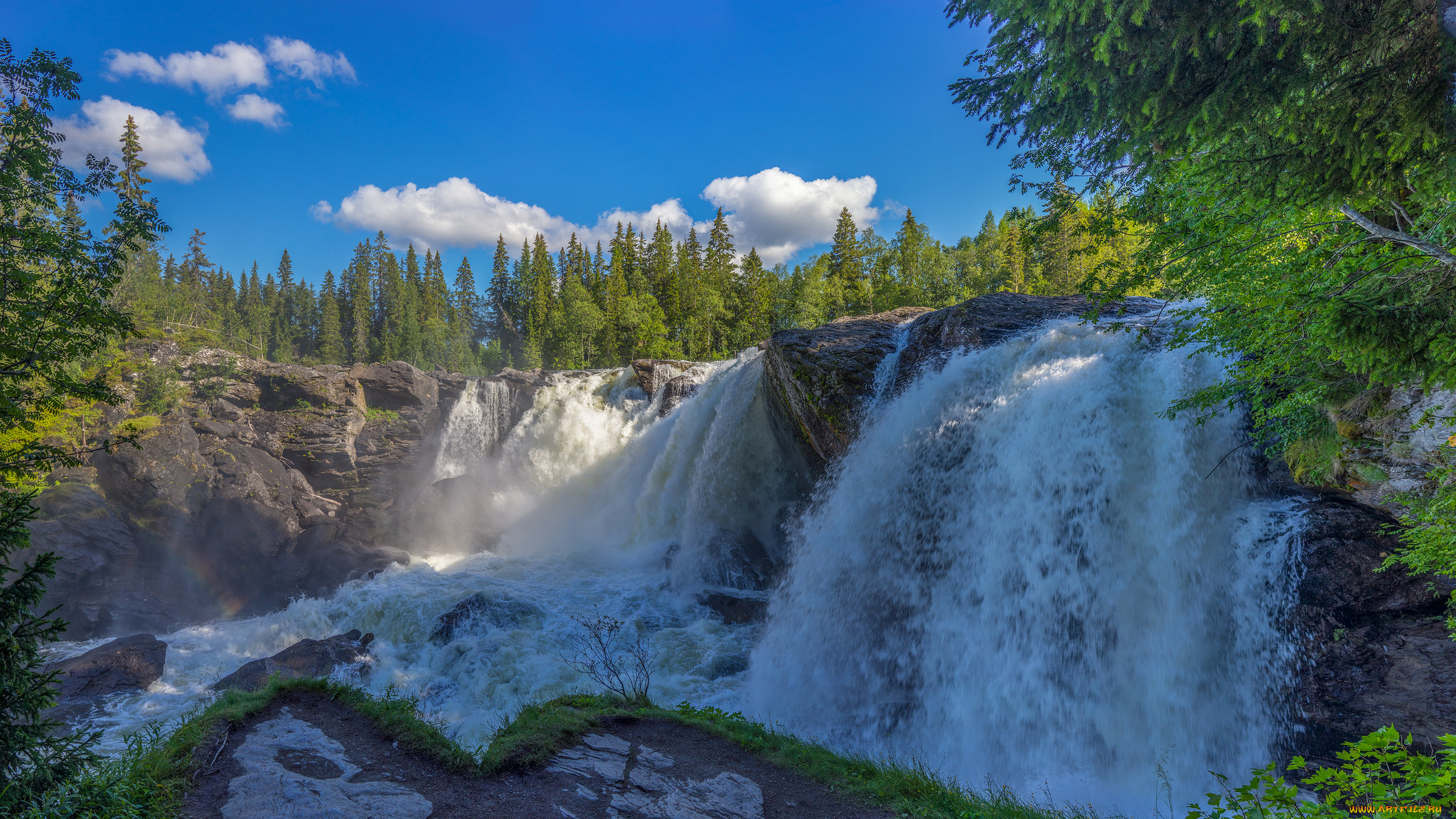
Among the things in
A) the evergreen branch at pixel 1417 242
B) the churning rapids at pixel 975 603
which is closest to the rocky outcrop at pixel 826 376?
the churning rapids at pixel 975 603

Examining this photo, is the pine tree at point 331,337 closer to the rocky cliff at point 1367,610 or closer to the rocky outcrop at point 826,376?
the rocky outcrop at point 826,376

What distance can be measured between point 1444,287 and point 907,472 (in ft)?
27.7

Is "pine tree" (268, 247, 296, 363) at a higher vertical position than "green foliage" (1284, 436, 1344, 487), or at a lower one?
higher

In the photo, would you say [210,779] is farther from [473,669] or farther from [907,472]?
[907,472]

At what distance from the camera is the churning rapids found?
7.27m

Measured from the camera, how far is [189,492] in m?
22.2

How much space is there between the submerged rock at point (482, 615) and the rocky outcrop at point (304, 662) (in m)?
1.72

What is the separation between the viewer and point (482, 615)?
567 inches

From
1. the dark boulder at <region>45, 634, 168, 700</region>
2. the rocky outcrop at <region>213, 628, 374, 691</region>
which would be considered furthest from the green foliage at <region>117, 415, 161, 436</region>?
the rocky outcrop at <region>213, 628, 374, 691</region>

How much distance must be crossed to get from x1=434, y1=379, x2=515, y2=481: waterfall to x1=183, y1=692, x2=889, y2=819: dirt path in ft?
83.6

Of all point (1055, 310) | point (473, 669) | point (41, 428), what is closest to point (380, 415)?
point (41, 428)

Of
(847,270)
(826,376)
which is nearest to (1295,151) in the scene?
(826,376)

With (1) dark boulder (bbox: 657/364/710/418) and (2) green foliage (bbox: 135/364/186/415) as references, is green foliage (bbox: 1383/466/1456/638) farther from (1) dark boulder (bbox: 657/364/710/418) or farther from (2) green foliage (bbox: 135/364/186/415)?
(2) green foliage (bbox: 135/364/186/415)

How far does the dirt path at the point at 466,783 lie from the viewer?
15.7 ft
